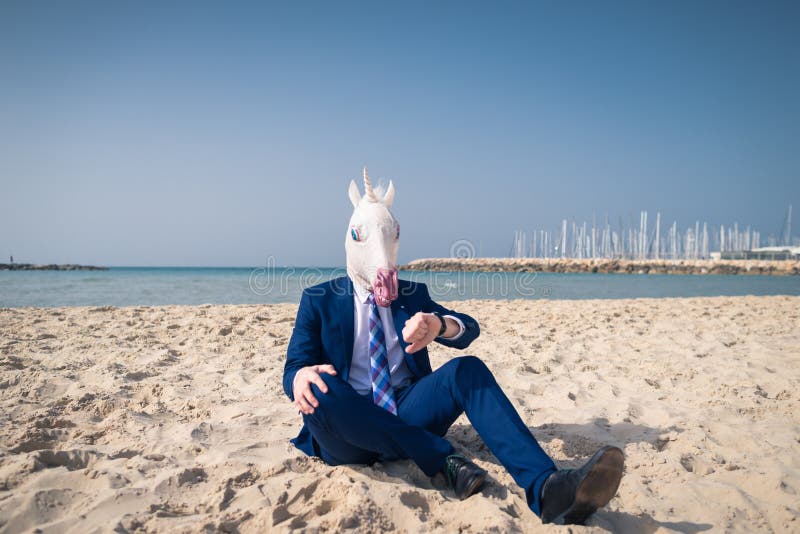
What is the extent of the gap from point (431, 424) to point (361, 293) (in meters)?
0.72

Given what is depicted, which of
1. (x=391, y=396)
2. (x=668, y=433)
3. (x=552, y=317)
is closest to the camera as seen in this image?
(x=391, y=396)

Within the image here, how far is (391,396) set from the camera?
224cm

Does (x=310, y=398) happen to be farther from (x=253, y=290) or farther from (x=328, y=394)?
(x=253, y=290)

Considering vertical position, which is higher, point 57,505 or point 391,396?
point 391,396

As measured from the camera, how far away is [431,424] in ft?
7.33

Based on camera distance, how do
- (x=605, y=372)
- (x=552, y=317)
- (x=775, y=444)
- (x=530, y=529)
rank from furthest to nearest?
(x=552, y=317) < (x=605, y=372) < (x=775, y=444) < (x=530, y=529)

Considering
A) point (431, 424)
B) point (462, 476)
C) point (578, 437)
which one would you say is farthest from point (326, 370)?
point (578, 437)

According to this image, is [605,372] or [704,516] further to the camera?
[605,372]

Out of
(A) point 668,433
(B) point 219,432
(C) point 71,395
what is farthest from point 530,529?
(C) point 71,395

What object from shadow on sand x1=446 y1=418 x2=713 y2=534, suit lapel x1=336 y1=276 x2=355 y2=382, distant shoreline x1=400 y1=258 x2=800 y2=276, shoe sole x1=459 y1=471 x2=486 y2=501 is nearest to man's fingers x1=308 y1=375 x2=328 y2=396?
suit lapel x1=336 y1=276 x2=355 y2=382

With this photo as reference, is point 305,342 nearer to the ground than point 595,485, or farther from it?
farther from it

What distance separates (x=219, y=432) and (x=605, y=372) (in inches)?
131

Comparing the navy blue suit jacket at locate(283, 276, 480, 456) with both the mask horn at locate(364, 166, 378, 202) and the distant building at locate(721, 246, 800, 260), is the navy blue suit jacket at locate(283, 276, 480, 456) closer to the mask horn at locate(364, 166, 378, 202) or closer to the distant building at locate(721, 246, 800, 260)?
the mask horn at locate(364, 166, 378, 202)

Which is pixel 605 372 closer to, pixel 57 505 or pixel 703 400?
pixel 703 400
